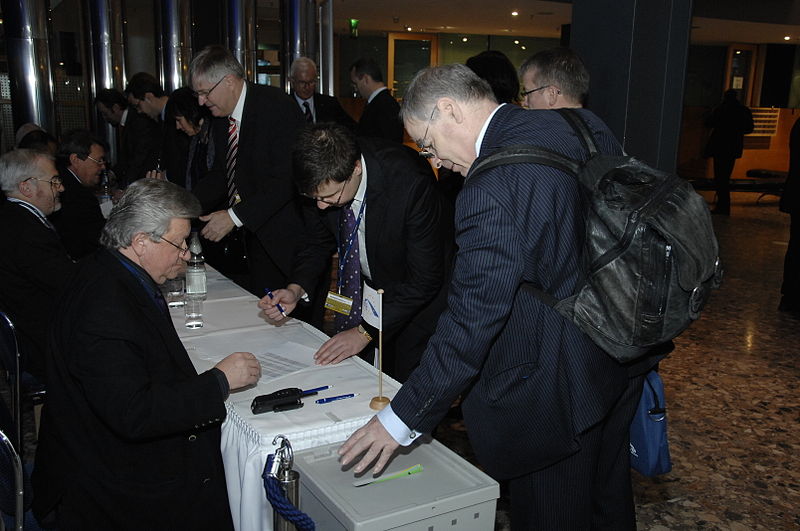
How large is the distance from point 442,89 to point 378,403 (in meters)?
0.86

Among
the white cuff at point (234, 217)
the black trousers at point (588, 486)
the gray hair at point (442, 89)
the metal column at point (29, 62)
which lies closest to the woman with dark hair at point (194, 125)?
the white cuff at point (234, 217)

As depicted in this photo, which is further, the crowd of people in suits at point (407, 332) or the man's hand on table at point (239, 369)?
the man's hand on table at point (239, 369)

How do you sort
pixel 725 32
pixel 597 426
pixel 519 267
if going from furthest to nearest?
pixel 725 32 → pixel 597 426 → pixel 519 267

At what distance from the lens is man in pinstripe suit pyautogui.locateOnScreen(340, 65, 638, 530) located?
143 cm

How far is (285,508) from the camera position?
48.9 inches

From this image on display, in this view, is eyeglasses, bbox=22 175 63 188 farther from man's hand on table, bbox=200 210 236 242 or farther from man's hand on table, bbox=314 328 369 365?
man's hand on table, bbox=314 328 369 365

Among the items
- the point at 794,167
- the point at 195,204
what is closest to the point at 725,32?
the point at 794,167

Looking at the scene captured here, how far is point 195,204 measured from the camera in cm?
203

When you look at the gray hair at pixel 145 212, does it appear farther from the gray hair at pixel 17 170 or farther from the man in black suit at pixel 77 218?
the man in black suit at pixel 77 218

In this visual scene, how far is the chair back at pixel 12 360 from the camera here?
225cm

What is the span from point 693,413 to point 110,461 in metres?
2.99

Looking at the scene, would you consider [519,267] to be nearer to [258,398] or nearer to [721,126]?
[258,398]

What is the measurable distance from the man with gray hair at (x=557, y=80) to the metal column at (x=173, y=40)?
6.91m

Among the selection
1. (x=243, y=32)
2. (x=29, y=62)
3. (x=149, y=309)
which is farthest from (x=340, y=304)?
(x=243, y=32)
